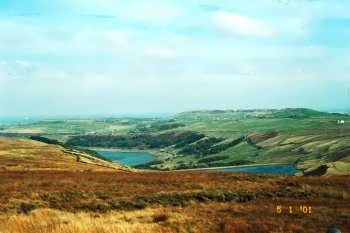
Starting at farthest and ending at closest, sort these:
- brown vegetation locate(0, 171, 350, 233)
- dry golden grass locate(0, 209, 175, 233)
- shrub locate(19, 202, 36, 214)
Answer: shrub locate(19, 202, 36, 214) → brown vegetation locate(0, 171, 350, 233) → dry golden grass locate(0, 209, 175, 233)

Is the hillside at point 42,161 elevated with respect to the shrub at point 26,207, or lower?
lower

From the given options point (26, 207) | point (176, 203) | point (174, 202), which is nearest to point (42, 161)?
point (26, 207)

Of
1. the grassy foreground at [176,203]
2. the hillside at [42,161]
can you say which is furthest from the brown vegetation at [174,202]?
the hillside at [42,161]

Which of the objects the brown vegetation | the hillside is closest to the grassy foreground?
the brown vegetation

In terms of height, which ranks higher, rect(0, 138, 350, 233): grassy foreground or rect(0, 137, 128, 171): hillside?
rect(0, 138, 350, 233): grassy foreground

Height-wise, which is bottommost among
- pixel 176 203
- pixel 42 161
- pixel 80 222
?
pixel 42 161
